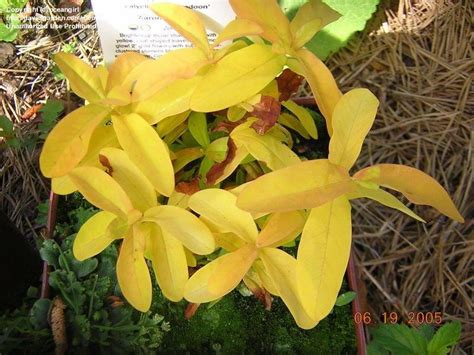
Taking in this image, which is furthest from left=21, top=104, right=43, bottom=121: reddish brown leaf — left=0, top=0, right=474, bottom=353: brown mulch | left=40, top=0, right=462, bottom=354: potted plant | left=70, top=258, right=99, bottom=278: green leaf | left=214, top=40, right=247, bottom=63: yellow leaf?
left=214, top=40, right=247, bottom=63: yellow leaf

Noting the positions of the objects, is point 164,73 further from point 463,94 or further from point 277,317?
point 463,94

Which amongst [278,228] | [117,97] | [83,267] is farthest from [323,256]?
[83,267]

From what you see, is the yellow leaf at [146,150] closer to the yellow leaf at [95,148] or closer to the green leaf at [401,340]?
the yellow leaf at [95,148]

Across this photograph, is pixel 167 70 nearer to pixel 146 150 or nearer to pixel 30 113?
pixel 146 150

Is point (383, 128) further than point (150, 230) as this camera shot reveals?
Yes

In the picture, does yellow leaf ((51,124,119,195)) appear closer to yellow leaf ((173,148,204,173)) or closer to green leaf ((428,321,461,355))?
yellow leaf ((173,148,204,173))

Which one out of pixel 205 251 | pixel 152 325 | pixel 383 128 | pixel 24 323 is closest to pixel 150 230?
pixel 205 251

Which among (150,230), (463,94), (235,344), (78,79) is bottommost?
(235,344)
